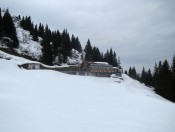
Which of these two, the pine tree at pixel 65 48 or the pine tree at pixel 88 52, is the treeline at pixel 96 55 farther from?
the pine tree at pixel 65 48

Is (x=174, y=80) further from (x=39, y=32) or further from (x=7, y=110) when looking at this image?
(x=39, y=32)

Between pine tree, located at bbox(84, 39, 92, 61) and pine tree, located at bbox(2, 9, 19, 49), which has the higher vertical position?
pine tree, located at bbox(2, 9, 19, 49)

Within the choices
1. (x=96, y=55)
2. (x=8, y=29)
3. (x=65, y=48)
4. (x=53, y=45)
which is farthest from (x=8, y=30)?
(x=96, y=55)

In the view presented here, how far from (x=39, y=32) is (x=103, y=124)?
10118 cm

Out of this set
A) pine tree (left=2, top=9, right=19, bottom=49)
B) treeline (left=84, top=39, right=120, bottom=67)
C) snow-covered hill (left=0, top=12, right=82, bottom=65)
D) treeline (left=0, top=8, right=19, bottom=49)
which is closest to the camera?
treeline (left=0, top=8, right=19, bottom=49)

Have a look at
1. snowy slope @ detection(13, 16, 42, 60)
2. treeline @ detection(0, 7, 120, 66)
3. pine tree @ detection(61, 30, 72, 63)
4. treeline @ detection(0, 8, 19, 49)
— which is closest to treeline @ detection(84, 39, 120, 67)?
treeline @ detection(0, 7, 120, 66)

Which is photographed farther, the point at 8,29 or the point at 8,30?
the point at 8,29

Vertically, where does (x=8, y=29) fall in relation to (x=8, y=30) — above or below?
above

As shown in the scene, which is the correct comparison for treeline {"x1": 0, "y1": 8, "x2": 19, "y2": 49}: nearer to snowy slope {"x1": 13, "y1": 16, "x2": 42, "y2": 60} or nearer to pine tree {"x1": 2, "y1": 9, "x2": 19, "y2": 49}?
pine tree {"x1": 2, "y1": 9, "x2": 19, "y2": 49}

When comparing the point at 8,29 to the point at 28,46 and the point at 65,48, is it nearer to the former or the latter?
the point at 28,46

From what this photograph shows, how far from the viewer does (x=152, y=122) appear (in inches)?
578

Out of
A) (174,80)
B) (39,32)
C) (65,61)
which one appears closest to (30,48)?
(65,61)

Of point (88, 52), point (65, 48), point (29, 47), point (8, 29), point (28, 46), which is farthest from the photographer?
point (88, 52)

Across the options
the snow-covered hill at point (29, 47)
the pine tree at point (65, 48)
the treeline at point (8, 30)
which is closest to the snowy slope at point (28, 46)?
the snow-covered hill at point (29, 47)
